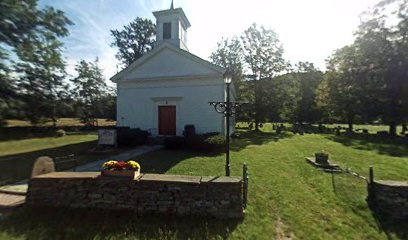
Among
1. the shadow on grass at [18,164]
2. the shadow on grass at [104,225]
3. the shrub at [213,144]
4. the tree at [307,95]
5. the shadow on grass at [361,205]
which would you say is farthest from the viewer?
the tree at [307,95]

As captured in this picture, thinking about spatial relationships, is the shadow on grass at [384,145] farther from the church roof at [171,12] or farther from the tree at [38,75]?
the tree at [38,75]

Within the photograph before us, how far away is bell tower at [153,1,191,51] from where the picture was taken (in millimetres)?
20844

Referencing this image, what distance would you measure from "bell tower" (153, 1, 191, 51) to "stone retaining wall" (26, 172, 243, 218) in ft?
54.8

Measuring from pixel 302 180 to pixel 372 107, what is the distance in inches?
993

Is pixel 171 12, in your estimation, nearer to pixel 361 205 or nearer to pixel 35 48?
pixel 35 48

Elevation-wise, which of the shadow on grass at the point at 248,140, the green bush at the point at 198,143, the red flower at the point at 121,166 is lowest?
the shadow on grass at the point at 248,140

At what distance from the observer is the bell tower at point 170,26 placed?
20844mm

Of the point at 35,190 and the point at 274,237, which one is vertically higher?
the point at 35,190

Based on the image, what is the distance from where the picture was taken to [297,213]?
5883 millimetres

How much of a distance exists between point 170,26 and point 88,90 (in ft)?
71.4

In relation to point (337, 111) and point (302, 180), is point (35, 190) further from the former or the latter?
point (337, 111)

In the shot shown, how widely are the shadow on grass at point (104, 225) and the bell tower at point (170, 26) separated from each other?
56.6 ft

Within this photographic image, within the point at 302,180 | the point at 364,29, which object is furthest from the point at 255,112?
the point at 302,180

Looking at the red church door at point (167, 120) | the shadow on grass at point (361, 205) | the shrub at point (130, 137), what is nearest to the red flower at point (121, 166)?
the shadow on grass at point (361, 205)
